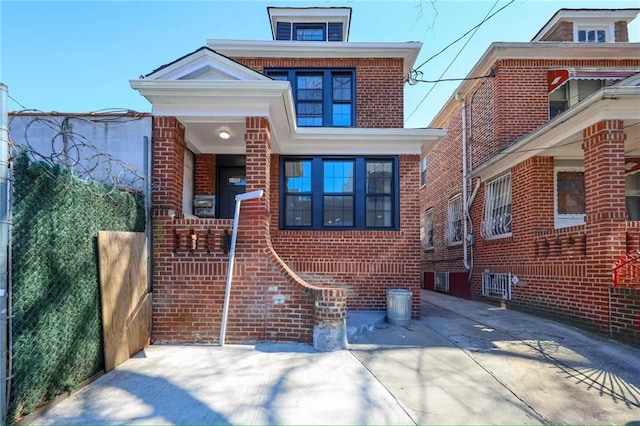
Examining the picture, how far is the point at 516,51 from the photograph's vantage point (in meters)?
9.66

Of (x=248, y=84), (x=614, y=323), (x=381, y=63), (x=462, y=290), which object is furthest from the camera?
(x=462, y=290)

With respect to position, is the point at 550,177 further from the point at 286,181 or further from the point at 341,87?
the point at 286,181

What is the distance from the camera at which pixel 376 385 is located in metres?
4.04

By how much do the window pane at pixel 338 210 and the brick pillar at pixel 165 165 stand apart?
10.4 ft

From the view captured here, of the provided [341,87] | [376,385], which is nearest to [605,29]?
[341,87]

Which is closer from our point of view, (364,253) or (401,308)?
(401,308)

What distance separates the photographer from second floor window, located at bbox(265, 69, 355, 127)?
8.45 m

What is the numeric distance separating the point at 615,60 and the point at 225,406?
41.5ft

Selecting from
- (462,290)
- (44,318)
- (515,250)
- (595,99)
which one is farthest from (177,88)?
A: (462,290)

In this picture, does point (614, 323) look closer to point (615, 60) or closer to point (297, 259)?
point (297, 259)

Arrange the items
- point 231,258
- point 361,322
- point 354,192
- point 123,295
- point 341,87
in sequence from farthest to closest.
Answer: point 341,87, point 354,192, point 361,322, point 231,258, point 123,295

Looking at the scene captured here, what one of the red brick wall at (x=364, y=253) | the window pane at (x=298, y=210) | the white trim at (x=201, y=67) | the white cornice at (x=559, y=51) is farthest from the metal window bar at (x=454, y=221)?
the white trim at (x=201, y=67)

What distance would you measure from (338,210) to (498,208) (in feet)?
16.2

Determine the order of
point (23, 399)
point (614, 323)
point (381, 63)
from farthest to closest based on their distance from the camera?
point (381, 63) < point (614, 323) < point (23, 399)
